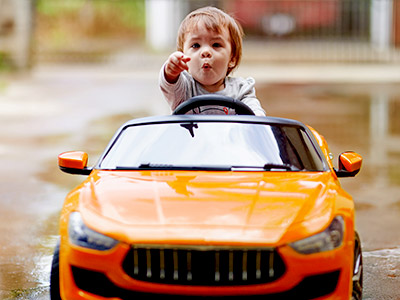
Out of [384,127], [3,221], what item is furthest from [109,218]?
[384,127]

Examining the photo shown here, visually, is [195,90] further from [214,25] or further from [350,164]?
[350,164]

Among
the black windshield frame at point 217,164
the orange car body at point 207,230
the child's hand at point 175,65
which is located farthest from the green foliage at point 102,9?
the orange car body at point 207,230

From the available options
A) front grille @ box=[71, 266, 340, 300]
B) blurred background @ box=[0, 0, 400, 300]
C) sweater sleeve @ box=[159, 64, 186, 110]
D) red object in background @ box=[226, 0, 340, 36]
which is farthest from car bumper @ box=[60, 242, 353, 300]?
red object in background @ box=[226, 0, 340, 36]

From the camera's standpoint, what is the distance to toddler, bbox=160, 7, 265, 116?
16.5 feet

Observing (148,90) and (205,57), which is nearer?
(205,57)

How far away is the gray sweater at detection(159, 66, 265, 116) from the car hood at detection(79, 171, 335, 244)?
985 millimetres

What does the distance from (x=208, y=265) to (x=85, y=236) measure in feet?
1.92

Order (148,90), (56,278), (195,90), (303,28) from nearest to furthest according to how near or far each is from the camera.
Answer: (56,278), (195,90), (148,90), (303,28)

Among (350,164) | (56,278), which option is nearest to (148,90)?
(350,164)

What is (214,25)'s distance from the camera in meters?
5.05

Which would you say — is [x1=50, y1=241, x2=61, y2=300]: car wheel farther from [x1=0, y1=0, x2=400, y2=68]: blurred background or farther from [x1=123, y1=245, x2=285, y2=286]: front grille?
[x1=0, y1=0, x2=400, y2=68]: blurred background

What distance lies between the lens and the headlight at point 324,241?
3457 millimetres

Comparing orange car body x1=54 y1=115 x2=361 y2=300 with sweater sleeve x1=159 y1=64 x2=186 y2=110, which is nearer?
orange car body x1=54 y1=115 x2=361 y2=300

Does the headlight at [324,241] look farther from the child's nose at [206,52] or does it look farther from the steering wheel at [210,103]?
the child's nose at [206,52]
